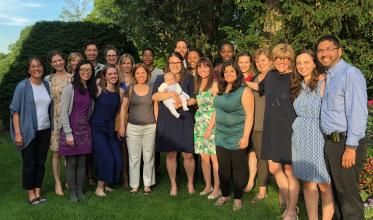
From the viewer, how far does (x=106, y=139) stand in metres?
6.08

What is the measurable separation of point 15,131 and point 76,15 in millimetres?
28689

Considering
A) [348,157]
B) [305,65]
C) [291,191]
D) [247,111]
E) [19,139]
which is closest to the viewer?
[348,157]

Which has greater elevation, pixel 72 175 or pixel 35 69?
pixel 35 69

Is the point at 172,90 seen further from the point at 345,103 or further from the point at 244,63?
the point at 345,103

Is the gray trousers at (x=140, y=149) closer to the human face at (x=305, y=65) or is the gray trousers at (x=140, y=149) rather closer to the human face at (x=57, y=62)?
the human face at (x=57, y=62)

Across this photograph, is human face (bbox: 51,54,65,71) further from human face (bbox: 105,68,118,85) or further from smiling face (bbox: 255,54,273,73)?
smiling face (bbox: 255,54,273,73)

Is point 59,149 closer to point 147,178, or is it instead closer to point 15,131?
point 15,131

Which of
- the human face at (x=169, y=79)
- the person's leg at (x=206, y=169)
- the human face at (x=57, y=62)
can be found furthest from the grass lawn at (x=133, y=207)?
the human face at (x=57, y=62)

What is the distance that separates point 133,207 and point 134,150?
88 cm

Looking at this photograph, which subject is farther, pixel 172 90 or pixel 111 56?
pixel 111 56

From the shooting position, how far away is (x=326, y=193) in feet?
13.9

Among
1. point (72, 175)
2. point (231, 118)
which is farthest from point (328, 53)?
point (72, 175)

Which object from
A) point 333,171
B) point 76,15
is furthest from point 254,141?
point 76,15

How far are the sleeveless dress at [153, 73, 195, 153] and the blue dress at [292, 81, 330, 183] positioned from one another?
199 centimetres
